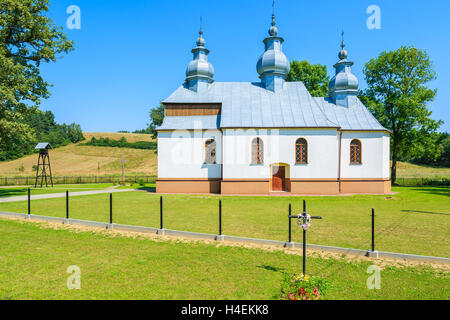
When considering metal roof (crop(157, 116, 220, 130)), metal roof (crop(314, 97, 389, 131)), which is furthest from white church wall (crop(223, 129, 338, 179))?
metal roof (crop(314, 97, 389, 131))

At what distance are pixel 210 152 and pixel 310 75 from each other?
68.7ft

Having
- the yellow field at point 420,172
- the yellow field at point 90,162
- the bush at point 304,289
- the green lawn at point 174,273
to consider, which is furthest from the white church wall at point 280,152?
the yellow field at point 90,162

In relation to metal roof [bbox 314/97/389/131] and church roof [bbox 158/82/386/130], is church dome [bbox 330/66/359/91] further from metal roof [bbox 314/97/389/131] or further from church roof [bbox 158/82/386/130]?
church roof [bbox 158/82/386/130]

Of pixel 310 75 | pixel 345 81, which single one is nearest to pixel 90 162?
pixel 310 75

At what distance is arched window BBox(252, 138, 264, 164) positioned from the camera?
22.9m

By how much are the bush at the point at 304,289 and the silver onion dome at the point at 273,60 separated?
23.8m

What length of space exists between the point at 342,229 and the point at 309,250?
3.49 metres

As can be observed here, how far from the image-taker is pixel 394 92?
3045cm

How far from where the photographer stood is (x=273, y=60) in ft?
83.4

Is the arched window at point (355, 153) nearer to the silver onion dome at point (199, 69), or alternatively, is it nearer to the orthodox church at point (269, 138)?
the orthodox church at point (269, 138)

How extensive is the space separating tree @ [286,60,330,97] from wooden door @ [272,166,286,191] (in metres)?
17.2

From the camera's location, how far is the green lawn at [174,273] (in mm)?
4868
